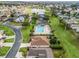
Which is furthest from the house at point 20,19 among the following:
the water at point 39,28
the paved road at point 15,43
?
the water at point 39,28

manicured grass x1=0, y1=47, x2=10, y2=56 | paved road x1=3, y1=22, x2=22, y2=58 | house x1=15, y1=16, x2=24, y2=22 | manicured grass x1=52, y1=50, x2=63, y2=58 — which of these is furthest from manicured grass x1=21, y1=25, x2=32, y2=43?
manicured grass x1=52, y1=50, x2=63, y2=58

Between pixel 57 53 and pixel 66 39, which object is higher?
pixel 66 39

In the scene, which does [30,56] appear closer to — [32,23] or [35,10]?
[32,23]

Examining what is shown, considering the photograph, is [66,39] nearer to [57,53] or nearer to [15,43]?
[57,53]

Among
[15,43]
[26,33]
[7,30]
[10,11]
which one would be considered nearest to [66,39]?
[26,33]

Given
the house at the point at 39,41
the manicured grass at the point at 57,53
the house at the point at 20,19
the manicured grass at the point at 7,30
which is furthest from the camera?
the house at the point at 20,19

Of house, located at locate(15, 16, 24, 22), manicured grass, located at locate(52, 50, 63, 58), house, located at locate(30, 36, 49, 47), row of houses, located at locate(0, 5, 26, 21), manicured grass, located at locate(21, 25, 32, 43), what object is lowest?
manicured grass, located at locate(52, 50, 63, 58)

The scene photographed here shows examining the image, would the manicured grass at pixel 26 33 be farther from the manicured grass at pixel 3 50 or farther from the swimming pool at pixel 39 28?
the manicured grass at pixel 3 50

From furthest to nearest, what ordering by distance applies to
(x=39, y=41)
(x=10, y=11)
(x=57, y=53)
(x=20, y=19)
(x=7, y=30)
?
(x=10, y=11) → (x=20, y=19) → (x=7, y=30) → (x=39, y=41) → (x=57, y=53)

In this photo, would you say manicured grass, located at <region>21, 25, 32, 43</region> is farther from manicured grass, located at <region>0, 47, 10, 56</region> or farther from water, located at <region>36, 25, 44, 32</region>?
manicured grass, located at <region>0, 47, 10, 56</region>
